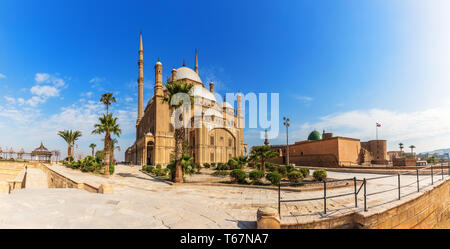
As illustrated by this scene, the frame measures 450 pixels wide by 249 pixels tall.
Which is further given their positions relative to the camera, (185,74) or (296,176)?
(185,74)

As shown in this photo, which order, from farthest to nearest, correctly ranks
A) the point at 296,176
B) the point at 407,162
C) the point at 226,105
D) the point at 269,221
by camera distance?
the point at 226,105 < the point at 407,162 < the point at 296,176 < the point at 269,221

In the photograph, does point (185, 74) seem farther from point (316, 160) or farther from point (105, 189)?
point (105, 189)

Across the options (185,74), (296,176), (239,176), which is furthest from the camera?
(185,74)

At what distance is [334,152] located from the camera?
84.9ft

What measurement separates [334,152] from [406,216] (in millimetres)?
21184

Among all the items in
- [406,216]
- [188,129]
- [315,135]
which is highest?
[188,129]

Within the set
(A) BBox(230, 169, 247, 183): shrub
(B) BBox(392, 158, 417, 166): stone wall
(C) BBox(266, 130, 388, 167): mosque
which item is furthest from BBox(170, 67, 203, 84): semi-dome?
(B) BBox(392, 158, 417, 166): stone wall

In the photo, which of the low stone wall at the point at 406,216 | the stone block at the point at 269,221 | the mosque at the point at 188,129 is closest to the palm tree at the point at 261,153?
the low stone wall at the point at 406,216

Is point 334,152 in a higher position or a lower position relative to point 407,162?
higher

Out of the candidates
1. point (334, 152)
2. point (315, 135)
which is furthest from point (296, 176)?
point (315, 135)

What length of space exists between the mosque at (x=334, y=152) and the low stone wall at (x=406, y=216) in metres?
14.9
